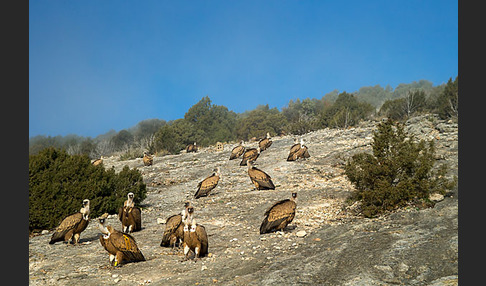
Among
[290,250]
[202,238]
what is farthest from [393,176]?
[202,238]

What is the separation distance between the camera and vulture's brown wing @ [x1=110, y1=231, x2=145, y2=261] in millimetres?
7879

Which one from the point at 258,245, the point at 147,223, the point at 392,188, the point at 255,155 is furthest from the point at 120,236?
the point at 255,155

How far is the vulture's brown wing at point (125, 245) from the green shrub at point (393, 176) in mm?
6024

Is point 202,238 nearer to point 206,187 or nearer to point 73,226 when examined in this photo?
point 73,226

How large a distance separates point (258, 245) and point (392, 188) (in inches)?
162

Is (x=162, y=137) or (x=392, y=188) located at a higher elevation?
(x=162, y=137)

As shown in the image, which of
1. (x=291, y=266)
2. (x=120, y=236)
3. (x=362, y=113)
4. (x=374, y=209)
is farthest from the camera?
(x=362, y=113)

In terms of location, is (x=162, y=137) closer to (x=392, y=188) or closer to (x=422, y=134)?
(x=422, y=134)

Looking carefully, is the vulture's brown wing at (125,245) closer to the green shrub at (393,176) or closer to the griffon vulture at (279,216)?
the griffon vulture at (279,216)

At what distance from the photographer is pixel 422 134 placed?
75.2 feet

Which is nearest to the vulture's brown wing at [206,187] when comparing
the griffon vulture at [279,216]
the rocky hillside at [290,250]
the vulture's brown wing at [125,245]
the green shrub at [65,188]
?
the rocky hillside at [290,250]

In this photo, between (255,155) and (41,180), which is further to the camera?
(255,155)

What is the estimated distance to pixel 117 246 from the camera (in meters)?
7.87

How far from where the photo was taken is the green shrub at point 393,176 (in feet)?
33.7
